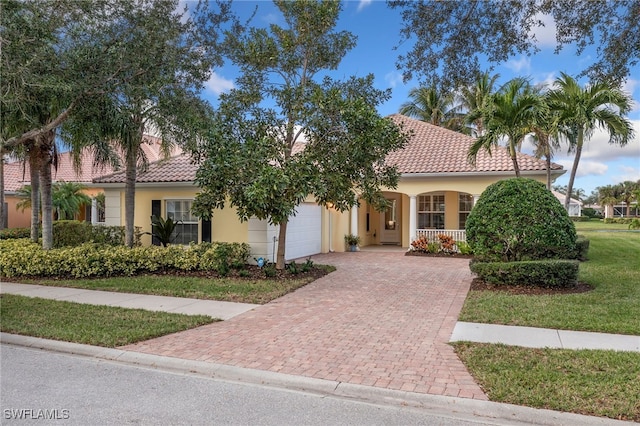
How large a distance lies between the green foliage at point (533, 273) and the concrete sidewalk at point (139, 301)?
18.0 ft

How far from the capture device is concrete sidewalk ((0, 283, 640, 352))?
6.05 meters

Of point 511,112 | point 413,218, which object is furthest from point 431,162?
point 511,112

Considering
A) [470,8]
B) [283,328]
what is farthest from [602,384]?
[470,8]

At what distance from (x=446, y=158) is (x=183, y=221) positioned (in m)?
10.5

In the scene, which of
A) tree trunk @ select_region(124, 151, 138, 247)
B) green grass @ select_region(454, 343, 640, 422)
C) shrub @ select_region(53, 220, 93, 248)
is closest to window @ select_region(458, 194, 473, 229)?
tree trunk @ select_region(124, 151, 138, 247)

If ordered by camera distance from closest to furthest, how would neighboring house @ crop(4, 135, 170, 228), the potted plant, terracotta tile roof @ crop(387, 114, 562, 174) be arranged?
terracotta tile roof @ crop(387, 114, 562, 174) → the potted plant → neighboring house @ crop(4, 135, 170, 228)

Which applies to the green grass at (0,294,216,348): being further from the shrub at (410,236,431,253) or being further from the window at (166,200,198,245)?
the shrub at (410,236,431,253)

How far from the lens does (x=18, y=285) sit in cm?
1088

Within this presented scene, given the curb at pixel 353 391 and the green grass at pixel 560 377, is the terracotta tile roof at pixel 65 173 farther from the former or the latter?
the green grass at pixel 560 377

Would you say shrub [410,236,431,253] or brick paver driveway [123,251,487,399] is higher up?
shrub [410,236,431,253]

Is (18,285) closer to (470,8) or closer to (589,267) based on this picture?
(470,8)

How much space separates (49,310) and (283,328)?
445 cm

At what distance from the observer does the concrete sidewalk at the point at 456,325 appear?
6.05 m

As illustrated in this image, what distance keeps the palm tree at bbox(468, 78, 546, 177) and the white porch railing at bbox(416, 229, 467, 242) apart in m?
4.64
